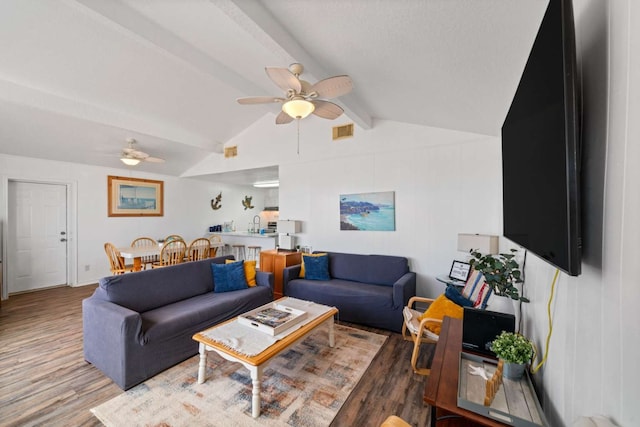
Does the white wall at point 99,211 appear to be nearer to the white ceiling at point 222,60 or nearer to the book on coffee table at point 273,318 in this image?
the white ceiling at point 222,60

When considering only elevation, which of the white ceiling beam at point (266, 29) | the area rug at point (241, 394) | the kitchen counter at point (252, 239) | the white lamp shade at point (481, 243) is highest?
the white ceiling beam at point (266, 29)

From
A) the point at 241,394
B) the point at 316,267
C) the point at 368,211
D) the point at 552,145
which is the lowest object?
the point at 241,394

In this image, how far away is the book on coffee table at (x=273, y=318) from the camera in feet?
7.13

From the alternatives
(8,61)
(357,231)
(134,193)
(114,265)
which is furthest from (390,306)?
(134,193)

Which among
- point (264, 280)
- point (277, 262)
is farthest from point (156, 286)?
point (277, 262)

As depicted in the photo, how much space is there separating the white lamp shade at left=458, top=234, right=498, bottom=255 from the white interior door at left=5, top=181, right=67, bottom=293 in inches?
272

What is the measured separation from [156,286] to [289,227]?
2356mm

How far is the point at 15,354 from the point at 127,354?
160cm

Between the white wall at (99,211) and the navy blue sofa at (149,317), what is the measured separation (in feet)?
11.8

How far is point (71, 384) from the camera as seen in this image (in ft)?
7.04

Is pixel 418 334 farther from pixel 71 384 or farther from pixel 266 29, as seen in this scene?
pixel 71 384

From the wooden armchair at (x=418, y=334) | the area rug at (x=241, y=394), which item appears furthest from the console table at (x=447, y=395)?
the area rug at (x=241, y=394)

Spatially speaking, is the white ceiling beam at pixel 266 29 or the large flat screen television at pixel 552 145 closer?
the large flat screen television at pixel 552 145

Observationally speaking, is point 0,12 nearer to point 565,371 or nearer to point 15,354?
point 15,354
